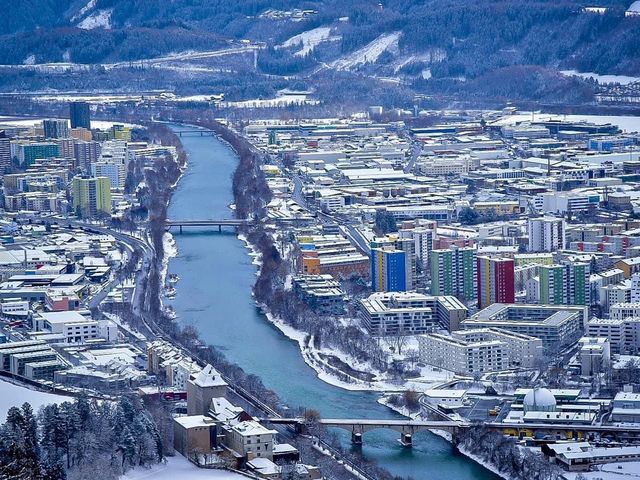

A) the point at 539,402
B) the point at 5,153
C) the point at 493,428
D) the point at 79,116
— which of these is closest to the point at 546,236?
the point at 539,402

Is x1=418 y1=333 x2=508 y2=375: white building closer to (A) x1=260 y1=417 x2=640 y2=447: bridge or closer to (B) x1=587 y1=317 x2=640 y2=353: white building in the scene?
(B) x1=587 y1=317 x2=640 y2=353: white building

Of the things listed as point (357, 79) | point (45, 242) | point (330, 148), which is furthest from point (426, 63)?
point (45, 242)

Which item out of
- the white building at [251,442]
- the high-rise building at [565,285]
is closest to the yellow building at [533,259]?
the high-rise building at [565,285]

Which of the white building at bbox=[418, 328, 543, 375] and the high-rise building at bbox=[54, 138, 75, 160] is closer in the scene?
the white building at bbox=[418, 328, 543, 375]

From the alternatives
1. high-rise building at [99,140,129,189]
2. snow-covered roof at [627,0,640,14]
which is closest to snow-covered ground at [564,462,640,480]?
high-rise building at [99,140,129,189]

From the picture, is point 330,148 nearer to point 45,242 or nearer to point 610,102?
point 610,102

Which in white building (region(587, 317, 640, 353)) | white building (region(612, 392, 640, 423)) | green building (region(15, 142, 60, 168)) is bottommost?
white building (region(612, 392, 640, 423))

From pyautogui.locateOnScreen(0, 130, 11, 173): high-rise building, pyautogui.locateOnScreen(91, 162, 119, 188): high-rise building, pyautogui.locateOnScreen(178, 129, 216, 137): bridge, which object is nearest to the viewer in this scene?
pyautogui.locateOnScreen(91, 162, 119, 188): high-rise building

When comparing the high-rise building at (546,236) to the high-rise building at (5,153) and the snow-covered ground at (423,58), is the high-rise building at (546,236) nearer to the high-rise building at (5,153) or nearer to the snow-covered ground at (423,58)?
the high-rise building at (5,153)
